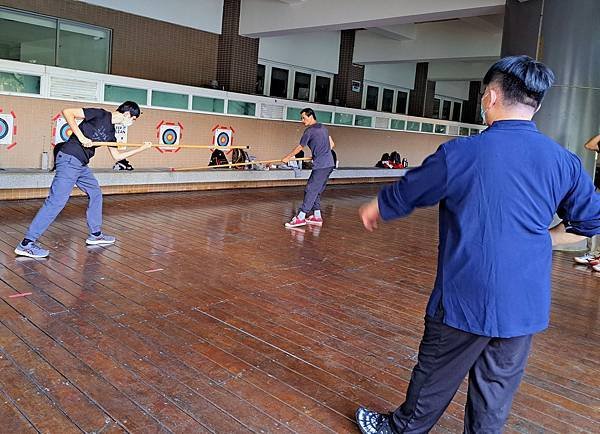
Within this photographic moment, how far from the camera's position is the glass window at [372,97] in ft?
47.7

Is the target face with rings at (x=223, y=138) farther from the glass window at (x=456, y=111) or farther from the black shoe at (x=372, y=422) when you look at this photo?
the glass window at (x=456, y=111)

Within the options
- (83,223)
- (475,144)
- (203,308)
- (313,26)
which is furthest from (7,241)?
(313,26)

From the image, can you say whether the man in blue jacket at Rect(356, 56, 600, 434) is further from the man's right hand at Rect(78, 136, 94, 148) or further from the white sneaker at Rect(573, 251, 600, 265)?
the white sneaker at Rect(573, 251, 600, 265)

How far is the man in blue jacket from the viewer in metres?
1.69

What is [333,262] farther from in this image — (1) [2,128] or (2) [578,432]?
(1) [2,128]

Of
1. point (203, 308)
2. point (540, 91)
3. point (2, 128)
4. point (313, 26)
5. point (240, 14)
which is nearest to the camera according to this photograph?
point (540, 91)

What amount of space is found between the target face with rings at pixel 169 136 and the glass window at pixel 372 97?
6.43 meters

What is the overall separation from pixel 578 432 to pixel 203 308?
224 centimetres

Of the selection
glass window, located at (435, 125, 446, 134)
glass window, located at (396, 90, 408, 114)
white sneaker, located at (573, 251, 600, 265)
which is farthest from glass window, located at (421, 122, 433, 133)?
white sneaker, located at (573, 251, 600, 265)

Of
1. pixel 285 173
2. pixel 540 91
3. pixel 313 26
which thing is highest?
pixel 313 26

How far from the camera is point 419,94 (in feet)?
52.6

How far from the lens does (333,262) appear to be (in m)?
5.26

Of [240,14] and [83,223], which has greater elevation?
[240,14]

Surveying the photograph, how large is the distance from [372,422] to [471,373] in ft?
1.77
